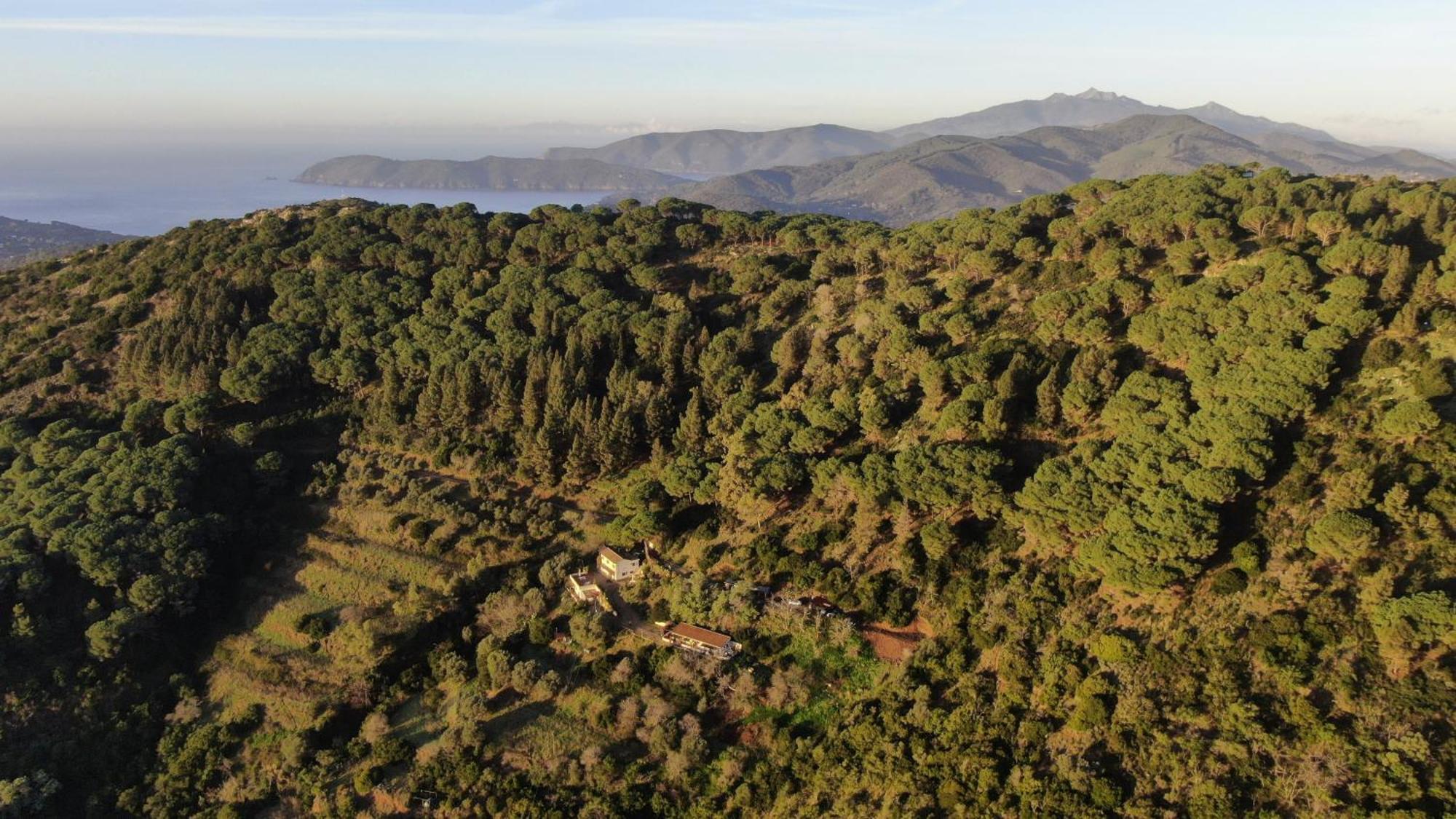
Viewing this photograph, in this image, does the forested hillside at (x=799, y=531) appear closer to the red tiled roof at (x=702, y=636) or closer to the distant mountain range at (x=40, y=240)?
the red tiled roof at (x=702, y=636)

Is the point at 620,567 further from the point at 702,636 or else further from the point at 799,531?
the point at 799,531

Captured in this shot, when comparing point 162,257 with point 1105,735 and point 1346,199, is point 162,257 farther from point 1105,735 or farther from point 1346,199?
point 1346,199

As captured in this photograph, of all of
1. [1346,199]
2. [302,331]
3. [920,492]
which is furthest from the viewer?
[302,331]

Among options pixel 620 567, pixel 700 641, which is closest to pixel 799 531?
pixel 700 641

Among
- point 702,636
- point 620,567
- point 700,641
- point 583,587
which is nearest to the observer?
point 700,641

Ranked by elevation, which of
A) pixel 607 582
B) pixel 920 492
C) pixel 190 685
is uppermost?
pixel 920 492

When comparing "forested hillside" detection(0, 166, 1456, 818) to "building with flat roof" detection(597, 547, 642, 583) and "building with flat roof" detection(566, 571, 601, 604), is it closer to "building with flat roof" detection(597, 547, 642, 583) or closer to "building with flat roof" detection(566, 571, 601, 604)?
"building with flat roof" detection(566, 571, 601, 604)

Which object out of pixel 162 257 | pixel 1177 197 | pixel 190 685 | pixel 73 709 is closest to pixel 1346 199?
pixel 1177 197
